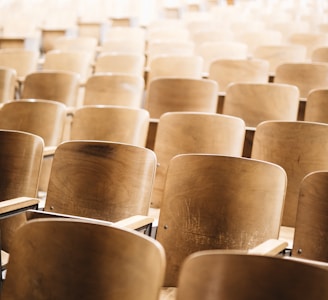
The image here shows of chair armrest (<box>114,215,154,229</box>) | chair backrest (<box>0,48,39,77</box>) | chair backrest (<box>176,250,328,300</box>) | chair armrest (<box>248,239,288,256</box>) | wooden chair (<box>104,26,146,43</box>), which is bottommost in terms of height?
chair armrest (<box>114,215,154,229</box>)

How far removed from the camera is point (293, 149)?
73 centimetres

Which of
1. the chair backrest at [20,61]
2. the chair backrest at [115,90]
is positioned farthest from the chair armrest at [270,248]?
the chair backrest at [20,61]

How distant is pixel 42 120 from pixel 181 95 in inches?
9.6

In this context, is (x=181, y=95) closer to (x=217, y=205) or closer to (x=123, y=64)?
(x=123, y=64)

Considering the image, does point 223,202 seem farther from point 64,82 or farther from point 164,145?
point 64,82

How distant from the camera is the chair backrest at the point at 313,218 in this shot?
21.8 inches

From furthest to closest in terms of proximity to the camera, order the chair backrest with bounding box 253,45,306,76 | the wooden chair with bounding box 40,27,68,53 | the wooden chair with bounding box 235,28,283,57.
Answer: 1. the wooden chair with bounding box 40,27,68,53
2. the wooden chair with bounding box 235,28,283,57
3. the chair backrest with bounding box 253,45,306,76

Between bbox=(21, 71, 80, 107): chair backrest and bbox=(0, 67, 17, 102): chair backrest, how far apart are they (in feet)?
0.24

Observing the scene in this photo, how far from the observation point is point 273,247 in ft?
1.67

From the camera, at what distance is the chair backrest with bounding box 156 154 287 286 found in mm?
581

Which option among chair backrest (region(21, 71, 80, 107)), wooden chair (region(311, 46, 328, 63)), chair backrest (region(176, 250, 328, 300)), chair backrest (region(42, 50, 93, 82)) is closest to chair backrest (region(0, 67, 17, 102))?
chair backrest (region(21, 71, 80, 107))

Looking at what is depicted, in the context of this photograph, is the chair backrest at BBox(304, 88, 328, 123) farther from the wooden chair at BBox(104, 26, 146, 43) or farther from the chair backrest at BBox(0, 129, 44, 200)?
the wooden chair at BBox(104, 26, 146, 43)

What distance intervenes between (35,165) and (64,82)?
1.38 feet

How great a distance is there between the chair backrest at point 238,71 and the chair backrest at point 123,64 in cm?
18
